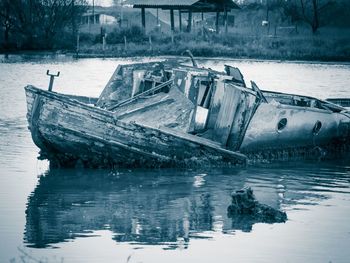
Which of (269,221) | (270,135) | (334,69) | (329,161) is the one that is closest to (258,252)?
(269,221)

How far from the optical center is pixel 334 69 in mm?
42531

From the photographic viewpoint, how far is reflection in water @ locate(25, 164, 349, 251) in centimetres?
934

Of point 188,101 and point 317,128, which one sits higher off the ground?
point 188,101

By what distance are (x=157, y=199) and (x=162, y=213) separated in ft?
2.96

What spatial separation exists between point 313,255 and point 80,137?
5093 millimetres

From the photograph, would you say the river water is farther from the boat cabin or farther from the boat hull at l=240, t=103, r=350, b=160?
the boat cabin

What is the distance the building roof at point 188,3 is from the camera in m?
49.6

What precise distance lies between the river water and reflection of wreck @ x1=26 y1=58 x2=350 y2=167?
13.5 inches

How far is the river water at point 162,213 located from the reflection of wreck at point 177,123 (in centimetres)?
34

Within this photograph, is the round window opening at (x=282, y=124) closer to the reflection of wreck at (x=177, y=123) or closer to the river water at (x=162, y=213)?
the reflection of wreck at (x=177, y=123)

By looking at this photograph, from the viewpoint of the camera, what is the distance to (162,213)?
10.3 m

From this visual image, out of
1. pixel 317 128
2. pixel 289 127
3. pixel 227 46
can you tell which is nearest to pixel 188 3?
pixel 227 46

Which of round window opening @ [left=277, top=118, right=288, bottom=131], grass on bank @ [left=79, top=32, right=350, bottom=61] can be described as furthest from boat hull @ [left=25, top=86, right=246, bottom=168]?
grass on bank @ [left=79, top=32, right=350, bottom=61]

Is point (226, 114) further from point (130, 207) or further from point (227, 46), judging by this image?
point (227, 46)
